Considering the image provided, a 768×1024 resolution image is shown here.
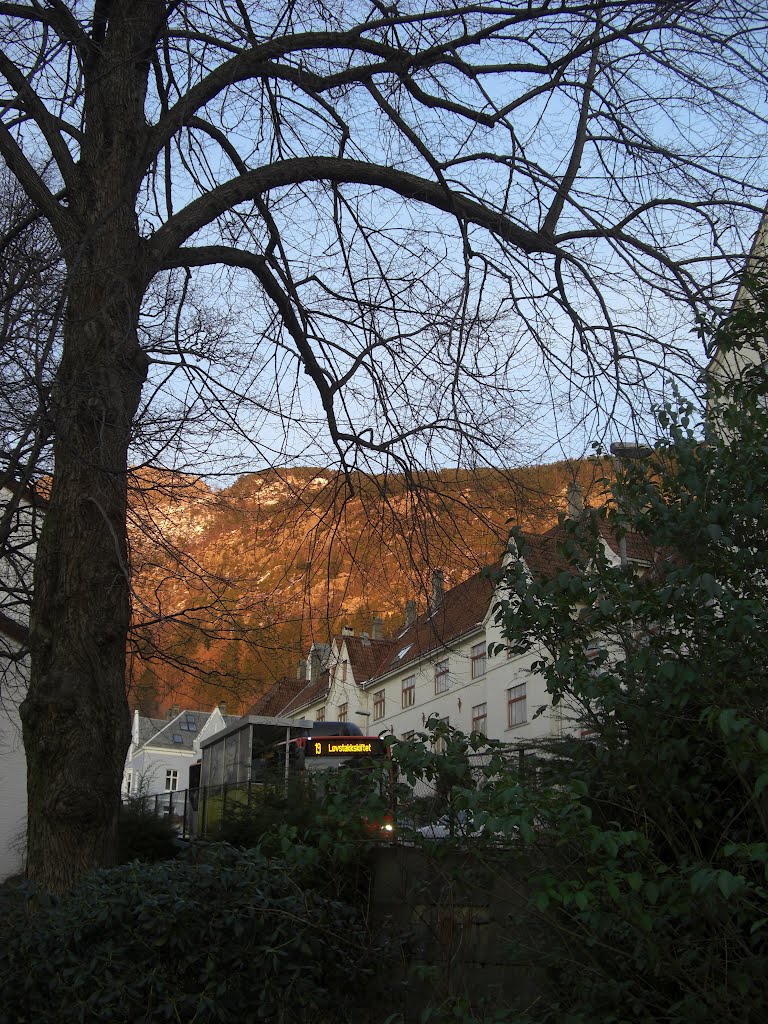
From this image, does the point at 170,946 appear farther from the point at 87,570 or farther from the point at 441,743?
the point at 87,570

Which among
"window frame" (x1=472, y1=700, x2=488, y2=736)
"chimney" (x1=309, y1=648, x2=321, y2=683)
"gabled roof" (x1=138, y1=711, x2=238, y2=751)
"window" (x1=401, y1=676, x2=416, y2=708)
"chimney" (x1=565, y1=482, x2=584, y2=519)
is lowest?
"chimney" (x1=309, y1=648, x2=321, y2=683)

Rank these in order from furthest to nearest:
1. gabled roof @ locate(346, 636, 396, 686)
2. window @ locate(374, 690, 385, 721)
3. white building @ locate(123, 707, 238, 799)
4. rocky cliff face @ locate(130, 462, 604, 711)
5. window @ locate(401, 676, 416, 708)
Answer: white building @ locate(123, 707, 238, 799) < gabled roof @ locate(346, 636, 396, 686) < window @ locate(374, 690, 385, 721) < window @ locate(401, 676, 416, 708) < rocky cliff face @ locate(130, 462, 604, 711)

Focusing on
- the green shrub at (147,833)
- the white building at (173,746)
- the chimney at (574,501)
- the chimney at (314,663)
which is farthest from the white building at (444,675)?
the white building at (173,746)

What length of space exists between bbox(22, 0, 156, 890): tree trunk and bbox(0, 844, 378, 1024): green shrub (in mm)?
702

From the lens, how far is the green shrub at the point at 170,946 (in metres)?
5.87

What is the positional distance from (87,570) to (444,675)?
3.34 m

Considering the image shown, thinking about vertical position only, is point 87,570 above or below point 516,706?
below

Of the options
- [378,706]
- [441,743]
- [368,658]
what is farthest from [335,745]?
[368,658]

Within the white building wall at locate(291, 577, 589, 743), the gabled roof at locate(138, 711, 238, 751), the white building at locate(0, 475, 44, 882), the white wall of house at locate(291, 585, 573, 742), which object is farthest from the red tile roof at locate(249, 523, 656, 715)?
the gabled roof at locate(138, 711, 238, 751)

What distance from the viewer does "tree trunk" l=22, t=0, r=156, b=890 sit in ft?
23.6

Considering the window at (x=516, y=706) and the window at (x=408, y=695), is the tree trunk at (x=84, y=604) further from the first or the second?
the window at (x=408, y=695)

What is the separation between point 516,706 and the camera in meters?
39.5

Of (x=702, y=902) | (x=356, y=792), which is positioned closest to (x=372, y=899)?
(x=356, y=792)

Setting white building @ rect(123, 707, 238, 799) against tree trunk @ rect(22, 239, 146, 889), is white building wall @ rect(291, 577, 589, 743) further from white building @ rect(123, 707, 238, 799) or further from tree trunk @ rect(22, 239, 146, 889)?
white building @ rect(123, 707, 238, 799)
